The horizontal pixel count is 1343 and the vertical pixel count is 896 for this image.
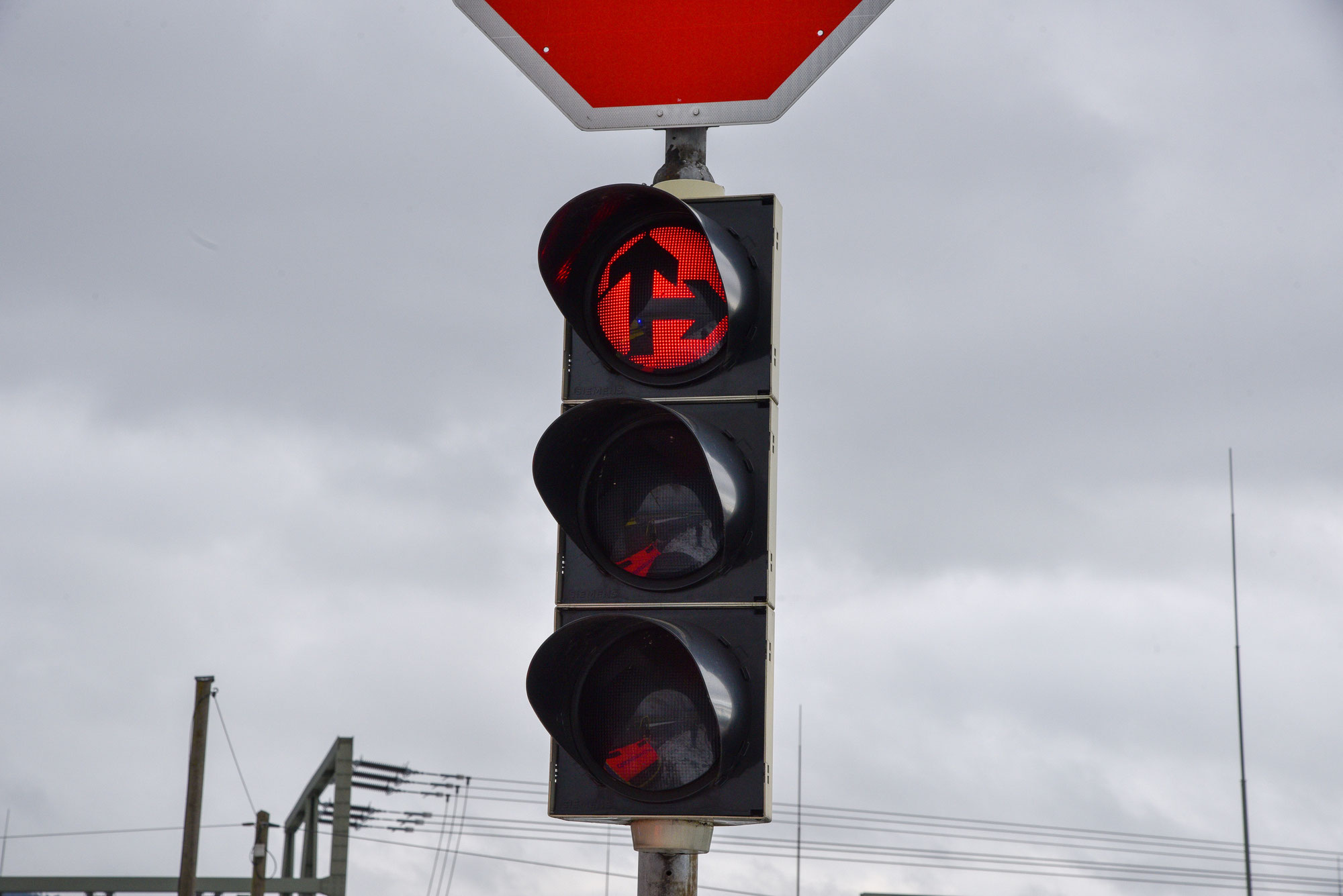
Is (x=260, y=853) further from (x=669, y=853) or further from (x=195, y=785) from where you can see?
(x=669, y=853)

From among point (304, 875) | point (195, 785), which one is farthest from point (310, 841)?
point (195, 785)

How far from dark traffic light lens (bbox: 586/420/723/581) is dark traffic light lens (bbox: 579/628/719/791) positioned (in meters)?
0.14

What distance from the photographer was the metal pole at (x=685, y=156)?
3.00 m

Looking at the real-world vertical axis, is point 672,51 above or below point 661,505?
above

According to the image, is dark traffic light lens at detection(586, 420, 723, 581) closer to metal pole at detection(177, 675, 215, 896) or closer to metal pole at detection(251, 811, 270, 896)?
metal pole at detection(177, 675, 215, 896)

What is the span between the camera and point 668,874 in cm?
250

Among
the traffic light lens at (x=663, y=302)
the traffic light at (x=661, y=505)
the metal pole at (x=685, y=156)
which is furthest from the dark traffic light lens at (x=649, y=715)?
the metal pole at (x=685, y=156)

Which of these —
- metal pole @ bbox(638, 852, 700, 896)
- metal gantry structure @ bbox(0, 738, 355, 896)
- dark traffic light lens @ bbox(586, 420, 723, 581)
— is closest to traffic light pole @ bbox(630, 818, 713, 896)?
metal pole @ bbox(638, 852, 700, 896)

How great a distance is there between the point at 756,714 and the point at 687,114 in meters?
1.15

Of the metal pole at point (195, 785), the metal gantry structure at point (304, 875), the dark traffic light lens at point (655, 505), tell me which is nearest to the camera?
the dark traffic light lens at point (655, 505)

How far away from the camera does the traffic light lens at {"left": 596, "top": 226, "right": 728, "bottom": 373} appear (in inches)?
112

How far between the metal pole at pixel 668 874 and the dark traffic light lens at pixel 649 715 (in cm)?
12

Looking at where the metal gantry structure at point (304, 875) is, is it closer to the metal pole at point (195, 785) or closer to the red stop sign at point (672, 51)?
the metal pole at point (195, 785)

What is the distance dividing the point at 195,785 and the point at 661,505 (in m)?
25.4
